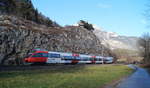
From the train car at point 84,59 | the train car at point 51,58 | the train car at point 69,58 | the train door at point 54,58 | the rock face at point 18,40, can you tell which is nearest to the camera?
the train car at point 51,58

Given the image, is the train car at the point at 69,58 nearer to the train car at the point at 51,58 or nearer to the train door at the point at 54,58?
the train car at the point at 51,58

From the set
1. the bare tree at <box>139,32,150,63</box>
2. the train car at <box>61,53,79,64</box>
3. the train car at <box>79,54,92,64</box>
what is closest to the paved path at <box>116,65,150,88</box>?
the train car at <box>61,53,79,64</box>

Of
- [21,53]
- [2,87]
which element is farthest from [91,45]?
[2,87]

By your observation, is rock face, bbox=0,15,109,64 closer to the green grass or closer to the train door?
the train door

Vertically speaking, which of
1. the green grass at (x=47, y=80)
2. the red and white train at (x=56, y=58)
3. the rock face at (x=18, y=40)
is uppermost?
the rock face at (x=18, y=40)

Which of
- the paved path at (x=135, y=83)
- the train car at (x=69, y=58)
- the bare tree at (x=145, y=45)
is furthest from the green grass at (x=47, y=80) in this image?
the bare tree at (x=145, y=45)

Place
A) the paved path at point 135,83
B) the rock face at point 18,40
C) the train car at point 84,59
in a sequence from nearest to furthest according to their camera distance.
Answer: the paved path at point 135,83
the rock face at point 18,40
the train car at point 84,59

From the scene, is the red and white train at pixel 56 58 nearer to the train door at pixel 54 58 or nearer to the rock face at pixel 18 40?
the train door at pixel 54 58

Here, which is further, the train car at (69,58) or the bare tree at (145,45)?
the bare tree at (145,45)

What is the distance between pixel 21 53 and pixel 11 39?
3916mm

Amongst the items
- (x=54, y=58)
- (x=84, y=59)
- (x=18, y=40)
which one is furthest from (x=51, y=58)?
(x=84, y=59)

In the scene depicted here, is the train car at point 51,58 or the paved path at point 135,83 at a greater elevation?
the train car at point 51,58

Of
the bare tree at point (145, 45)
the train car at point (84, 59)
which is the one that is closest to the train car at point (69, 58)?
the train car at point (84, 59)

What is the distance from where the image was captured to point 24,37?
56.4 meters
